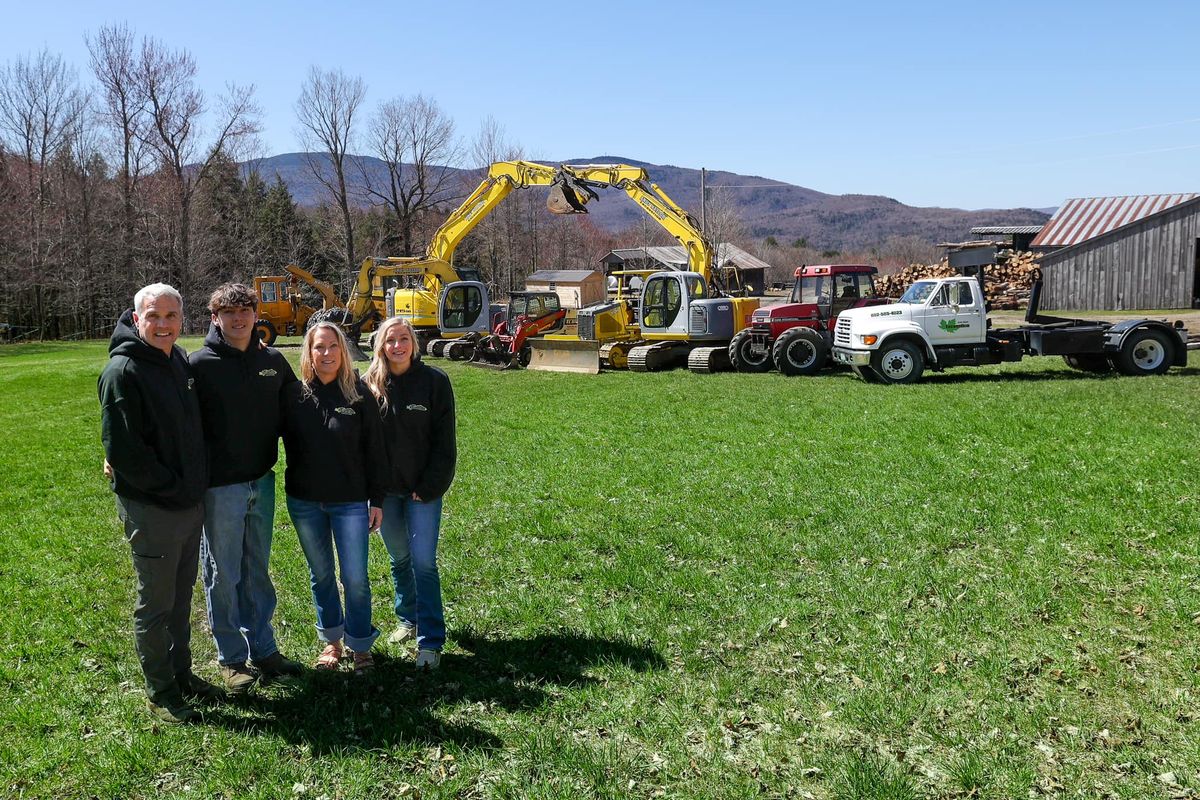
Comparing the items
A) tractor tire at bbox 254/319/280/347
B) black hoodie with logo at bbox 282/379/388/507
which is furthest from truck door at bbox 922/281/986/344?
black hoodie with logo at bbox 282/379/388/507

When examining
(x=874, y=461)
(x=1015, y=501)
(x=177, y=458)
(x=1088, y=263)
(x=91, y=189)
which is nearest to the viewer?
(x=177, y=458)

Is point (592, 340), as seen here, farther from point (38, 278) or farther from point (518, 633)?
point (38, 278)

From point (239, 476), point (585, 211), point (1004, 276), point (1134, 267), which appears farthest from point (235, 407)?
point (1004, 276)

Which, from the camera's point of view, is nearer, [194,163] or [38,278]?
[38,278]

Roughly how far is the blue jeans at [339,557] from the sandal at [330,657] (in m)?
0.13

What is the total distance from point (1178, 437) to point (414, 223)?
52992 mm

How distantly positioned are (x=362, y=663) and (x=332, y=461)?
1.27m

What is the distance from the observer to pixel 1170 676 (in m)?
4.79

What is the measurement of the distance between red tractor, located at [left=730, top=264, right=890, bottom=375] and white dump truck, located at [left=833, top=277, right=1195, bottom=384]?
5.22 ft

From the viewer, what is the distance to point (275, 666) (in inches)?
204

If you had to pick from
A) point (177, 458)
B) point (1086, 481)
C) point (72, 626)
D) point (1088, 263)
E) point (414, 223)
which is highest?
point (414, 223)

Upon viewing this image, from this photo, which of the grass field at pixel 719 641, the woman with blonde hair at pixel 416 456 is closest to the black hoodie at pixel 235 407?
the woman with blonde hair at pixel 416 456

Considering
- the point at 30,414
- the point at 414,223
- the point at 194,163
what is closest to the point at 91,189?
the point at 194,163

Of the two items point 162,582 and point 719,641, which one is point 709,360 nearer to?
point 719,641
